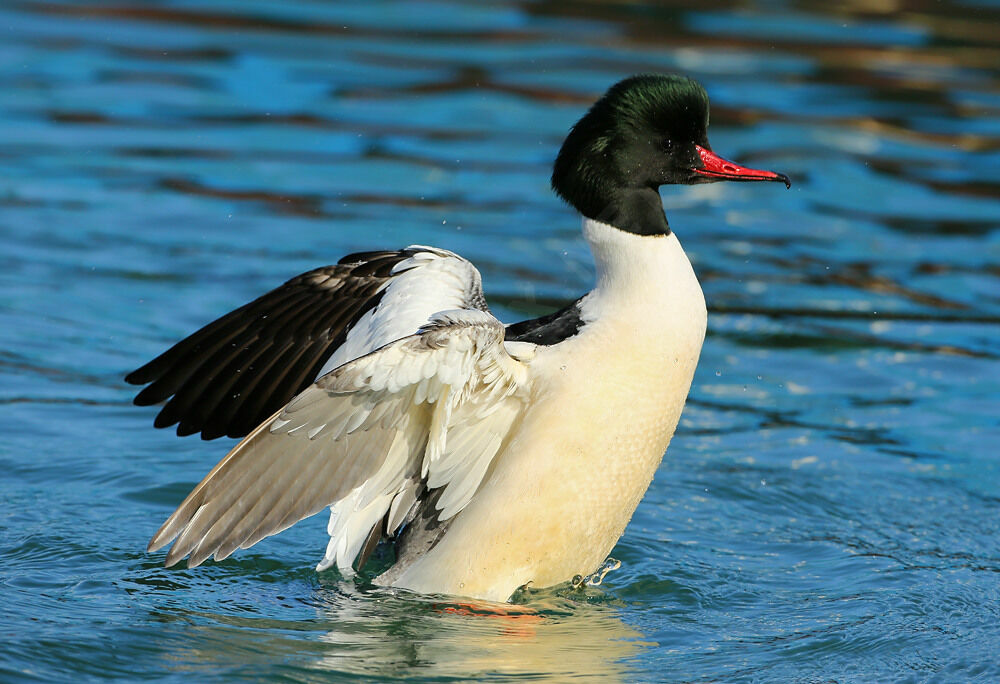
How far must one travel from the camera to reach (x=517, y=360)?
5418 mm

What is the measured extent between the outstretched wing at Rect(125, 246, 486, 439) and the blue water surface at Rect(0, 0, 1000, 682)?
0.69 meters

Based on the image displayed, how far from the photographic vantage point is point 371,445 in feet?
17.5

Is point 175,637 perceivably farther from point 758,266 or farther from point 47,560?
point 758,266

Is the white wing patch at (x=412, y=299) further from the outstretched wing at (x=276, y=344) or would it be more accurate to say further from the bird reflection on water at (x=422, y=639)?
the bird reflection on water at (x=422, y=639)

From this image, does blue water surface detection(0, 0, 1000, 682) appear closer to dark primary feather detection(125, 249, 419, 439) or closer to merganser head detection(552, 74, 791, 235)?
dark primary feather detection(125, 249, 419, 439)

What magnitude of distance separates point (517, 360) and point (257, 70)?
10226 mm

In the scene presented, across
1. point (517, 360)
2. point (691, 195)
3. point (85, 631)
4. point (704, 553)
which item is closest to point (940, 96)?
point (691, 195)

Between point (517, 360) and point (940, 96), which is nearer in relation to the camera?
point (517, 360)

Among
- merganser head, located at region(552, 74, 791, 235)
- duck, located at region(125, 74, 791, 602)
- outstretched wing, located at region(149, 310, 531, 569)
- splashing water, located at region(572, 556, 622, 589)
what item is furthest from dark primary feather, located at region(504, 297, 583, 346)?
splashing water, located at region(572, 556, 622, 589)

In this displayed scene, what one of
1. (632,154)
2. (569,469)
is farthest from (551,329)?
(632,154)

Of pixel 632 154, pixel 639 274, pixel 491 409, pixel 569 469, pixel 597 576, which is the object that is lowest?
pixel 597 576

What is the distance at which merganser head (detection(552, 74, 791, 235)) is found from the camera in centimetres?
565

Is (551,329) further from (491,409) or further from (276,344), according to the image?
(276,344)

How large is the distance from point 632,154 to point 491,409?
43.5 inches
